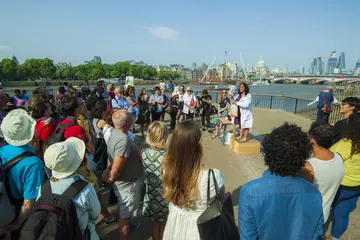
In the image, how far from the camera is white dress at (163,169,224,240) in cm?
156

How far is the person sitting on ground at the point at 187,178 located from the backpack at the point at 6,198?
125 cm

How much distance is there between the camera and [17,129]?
1787 mm

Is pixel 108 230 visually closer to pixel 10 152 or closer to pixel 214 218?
pixel 10 152

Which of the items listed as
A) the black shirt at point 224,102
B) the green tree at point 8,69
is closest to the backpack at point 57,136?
the black shirt at point 224,102

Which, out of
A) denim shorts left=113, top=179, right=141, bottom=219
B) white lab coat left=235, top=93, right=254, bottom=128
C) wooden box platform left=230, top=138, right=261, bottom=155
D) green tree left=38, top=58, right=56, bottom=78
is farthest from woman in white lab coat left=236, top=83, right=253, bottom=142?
green tree left=38, top=58, right=56, bottom=78

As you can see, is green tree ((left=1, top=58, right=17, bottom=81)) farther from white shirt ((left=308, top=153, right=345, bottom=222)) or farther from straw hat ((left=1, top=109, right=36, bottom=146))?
white shirt ((left=308, top=153, right=345, bottom=222))

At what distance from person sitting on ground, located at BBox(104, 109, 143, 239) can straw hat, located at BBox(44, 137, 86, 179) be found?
2.24 feet

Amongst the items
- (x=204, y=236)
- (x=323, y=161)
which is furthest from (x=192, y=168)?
(x=323, y=161)

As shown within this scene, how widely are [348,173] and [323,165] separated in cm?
67

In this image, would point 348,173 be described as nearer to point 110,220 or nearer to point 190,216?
point 190,216

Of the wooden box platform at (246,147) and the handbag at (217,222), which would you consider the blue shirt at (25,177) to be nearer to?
the handbag at (217,222)

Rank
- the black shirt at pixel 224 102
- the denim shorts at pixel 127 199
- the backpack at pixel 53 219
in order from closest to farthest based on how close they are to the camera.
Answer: the backpack at pixel 53 219
the denim shorts at pixel 127 199
the black shirt at pixel 224 102

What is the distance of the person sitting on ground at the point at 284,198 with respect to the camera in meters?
1.32

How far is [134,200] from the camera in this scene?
2.30 metres
